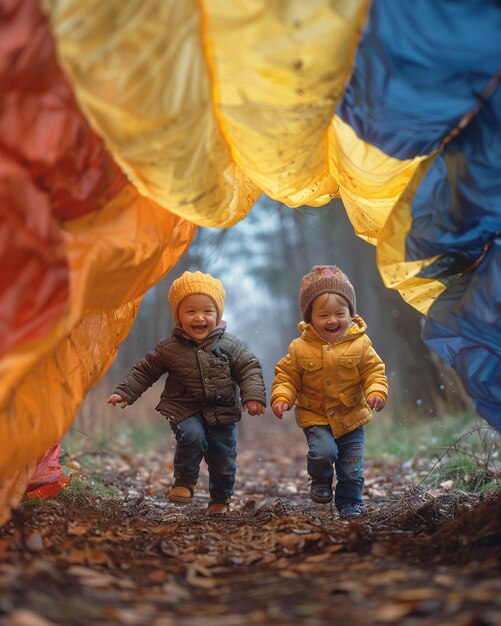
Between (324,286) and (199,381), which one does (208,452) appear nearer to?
(199,381)

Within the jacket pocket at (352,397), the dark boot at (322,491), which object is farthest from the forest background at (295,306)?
the dark boot at (322,491)

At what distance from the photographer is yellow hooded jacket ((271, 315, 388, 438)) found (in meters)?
4.27

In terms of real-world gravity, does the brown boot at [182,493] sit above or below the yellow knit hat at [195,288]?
below

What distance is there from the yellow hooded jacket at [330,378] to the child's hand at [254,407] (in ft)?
0.30

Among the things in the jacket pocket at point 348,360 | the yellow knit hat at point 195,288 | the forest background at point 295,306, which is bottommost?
the forest background at point 295,306

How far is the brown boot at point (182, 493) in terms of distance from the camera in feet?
14.1

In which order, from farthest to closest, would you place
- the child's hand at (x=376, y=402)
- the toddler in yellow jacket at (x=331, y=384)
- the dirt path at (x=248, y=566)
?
the toddler in yellow jacket at (x=331, y=384), the child's hand at (x=376, y=402), the dirt path at (x=248, y=566)

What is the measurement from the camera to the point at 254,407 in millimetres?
4188

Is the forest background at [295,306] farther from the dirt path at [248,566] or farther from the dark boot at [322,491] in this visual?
the dirt path at [248,566]

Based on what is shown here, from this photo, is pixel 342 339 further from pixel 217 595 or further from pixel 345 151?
pixel 217 595

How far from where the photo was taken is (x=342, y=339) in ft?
14.2

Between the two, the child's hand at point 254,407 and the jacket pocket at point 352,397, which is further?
the jacket pocket at point 352,397

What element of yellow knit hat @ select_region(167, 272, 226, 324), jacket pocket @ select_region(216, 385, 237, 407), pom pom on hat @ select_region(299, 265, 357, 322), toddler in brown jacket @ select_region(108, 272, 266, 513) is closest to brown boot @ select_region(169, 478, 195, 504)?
toddler in brown jacket @ select_region(108, 272, 266, 513)

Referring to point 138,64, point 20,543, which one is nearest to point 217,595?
point 20,543
